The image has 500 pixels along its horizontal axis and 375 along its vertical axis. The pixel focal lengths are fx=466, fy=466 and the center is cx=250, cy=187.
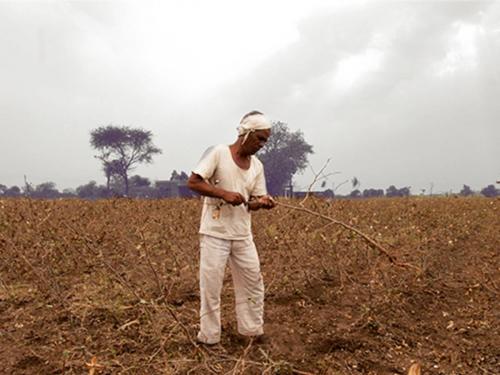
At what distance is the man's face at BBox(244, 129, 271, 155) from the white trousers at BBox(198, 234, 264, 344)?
594 mm

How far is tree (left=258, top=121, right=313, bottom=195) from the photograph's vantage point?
3816 centimetres

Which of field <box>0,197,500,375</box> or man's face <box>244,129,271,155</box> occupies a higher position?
man's face <box>244,129,271,155</box>

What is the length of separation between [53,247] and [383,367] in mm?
4333

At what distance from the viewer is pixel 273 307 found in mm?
3898

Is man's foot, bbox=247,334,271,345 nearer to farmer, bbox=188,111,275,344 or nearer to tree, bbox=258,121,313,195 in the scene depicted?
farmer, bbox=188,111,275,344

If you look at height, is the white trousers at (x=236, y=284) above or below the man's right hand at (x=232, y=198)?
below

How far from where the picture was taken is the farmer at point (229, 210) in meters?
2.81

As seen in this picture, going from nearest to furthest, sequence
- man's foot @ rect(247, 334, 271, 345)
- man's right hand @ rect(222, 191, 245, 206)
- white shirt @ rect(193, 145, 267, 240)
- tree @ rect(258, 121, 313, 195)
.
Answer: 1. man's right hand @ rect(222, 191, 245, 206)
2. white shirt @ rect(193, 145, 267, 240)
3. man's foot @ rect(247, 334, 271, 345)
4. tree @ rect(258, 121, 313, 195)

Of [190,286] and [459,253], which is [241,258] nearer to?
[190,286]

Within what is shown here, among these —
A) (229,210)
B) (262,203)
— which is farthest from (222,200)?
(262,203)

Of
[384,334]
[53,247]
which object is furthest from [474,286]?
[53,247]

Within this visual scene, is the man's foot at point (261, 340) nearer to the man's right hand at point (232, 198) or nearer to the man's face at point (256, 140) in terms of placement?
the man's right hand at point (232, 198)

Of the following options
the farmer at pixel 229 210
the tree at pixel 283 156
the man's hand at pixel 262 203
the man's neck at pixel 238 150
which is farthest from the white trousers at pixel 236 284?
the tree at pixel 283 156

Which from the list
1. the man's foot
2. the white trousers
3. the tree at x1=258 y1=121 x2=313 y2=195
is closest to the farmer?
the white trousers
